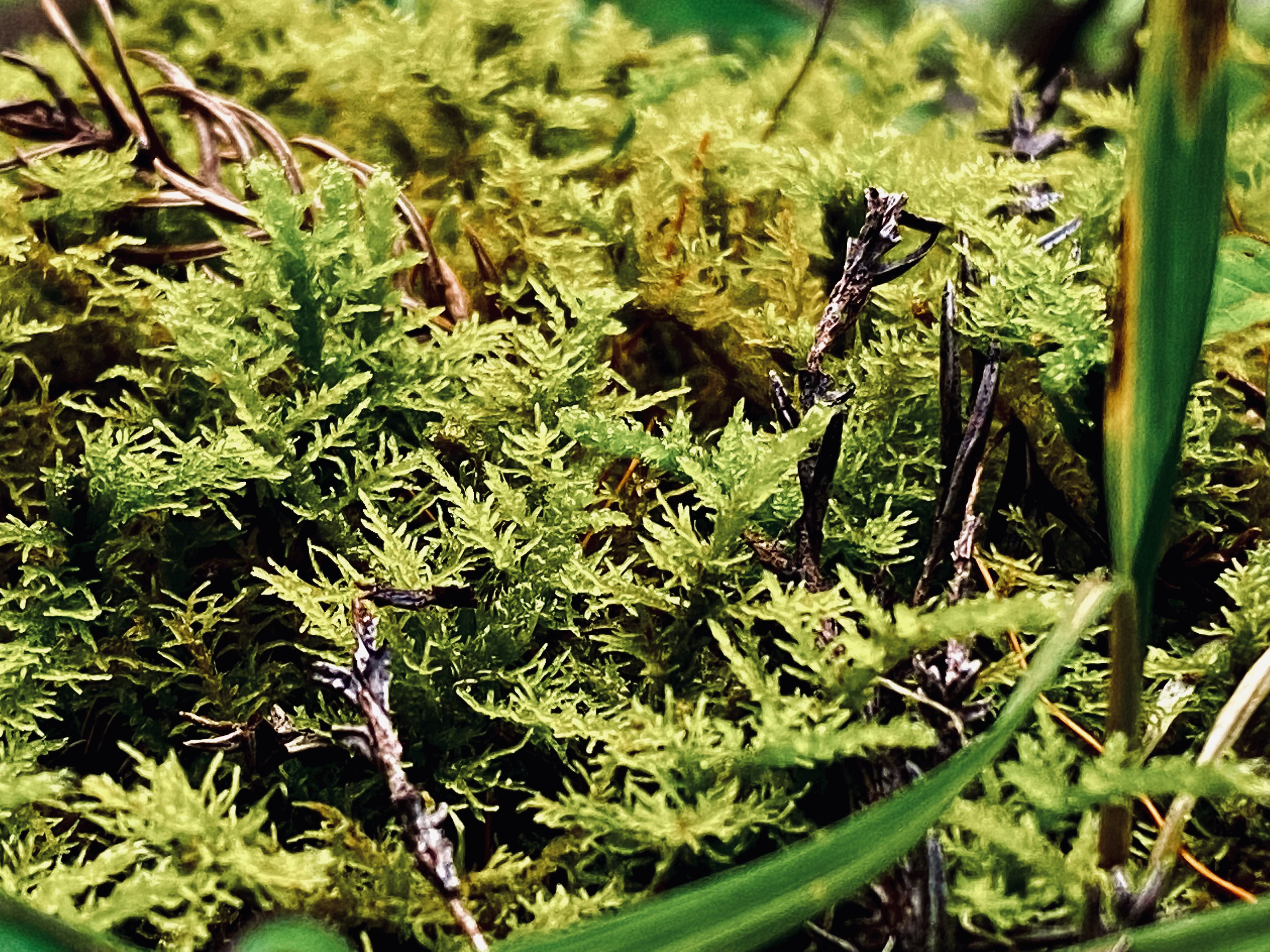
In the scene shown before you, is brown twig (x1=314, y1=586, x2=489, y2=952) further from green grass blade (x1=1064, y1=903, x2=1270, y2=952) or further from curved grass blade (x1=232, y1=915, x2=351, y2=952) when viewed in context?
green grass blade (x1=1064, y1=903, x2=1270, y2=952)

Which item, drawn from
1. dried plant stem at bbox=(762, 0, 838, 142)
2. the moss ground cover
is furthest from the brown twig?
dried plant stem at bbox=(762, 0, 838, 142)

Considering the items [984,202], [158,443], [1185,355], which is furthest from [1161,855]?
[158,443]

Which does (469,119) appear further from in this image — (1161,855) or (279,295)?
(1161,855)

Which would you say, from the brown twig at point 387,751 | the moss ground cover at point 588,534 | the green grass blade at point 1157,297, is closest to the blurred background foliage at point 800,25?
the moss ground cover at point 588,534

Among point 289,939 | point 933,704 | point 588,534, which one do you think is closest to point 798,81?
point 588,534

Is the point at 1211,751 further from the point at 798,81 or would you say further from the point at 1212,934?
the point at 798,81
